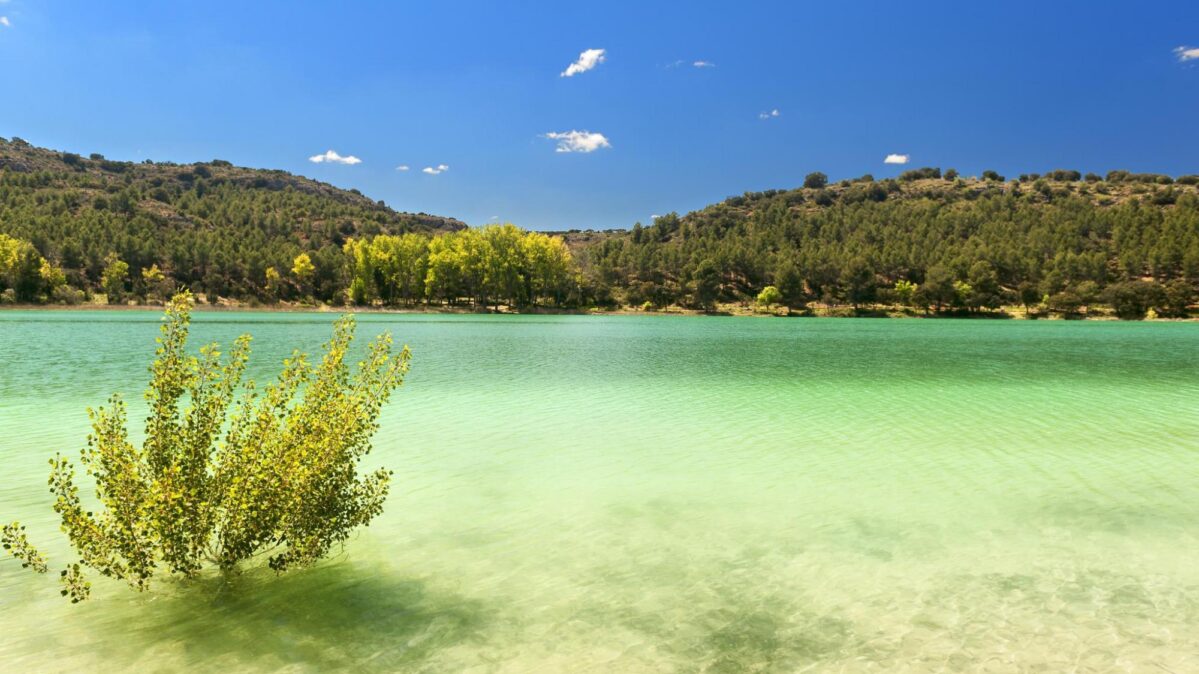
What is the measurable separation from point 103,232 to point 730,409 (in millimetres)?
180906

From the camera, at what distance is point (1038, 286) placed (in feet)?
471

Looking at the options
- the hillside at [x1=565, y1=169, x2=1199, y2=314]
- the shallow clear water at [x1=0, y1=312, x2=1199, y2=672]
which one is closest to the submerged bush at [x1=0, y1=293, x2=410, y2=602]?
the shallow clear water at [x1=0, y1=312, x2=1199, y2=672]

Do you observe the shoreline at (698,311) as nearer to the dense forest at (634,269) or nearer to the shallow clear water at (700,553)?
the dense forest at (634,269)

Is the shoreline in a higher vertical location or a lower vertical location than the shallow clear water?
higher

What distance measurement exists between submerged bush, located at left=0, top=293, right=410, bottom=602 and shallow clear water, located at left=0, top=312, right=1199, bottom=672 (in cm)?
64

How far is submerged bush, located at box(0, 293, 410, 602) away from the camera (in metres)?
6.60

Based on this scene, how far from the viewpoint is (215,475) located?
7.45 meters

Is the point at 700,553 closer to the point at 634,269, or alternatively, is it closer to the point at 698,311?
the point at 698,311

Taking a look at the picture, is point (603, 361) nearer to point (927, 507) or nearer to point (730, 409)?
point (730, 409)

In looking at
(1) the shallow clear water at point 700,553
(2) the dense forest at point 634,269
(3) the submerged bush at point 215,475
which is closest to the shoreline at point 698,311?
(2) the dense forest at point 634,269

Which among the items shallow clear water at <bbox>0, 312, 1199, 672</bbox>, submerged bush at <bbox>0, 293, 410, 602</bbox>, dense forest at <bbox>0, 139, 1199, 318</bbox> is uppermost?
dense forest at <bbox>0, 139, 1199, 318</bbox>

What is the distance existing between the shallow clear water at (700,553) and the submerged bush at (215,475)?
0.64 meters

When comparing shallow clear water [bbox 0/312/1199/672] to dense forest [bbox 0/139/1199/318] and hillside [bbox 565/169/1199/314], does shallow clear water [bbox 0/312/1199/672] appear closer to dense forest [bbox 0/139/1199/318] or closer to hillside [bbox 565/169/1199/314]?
dense forest [bbox 0/139/1199/318]

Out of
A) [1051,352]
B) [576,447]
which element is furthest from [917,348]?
[576,447]
